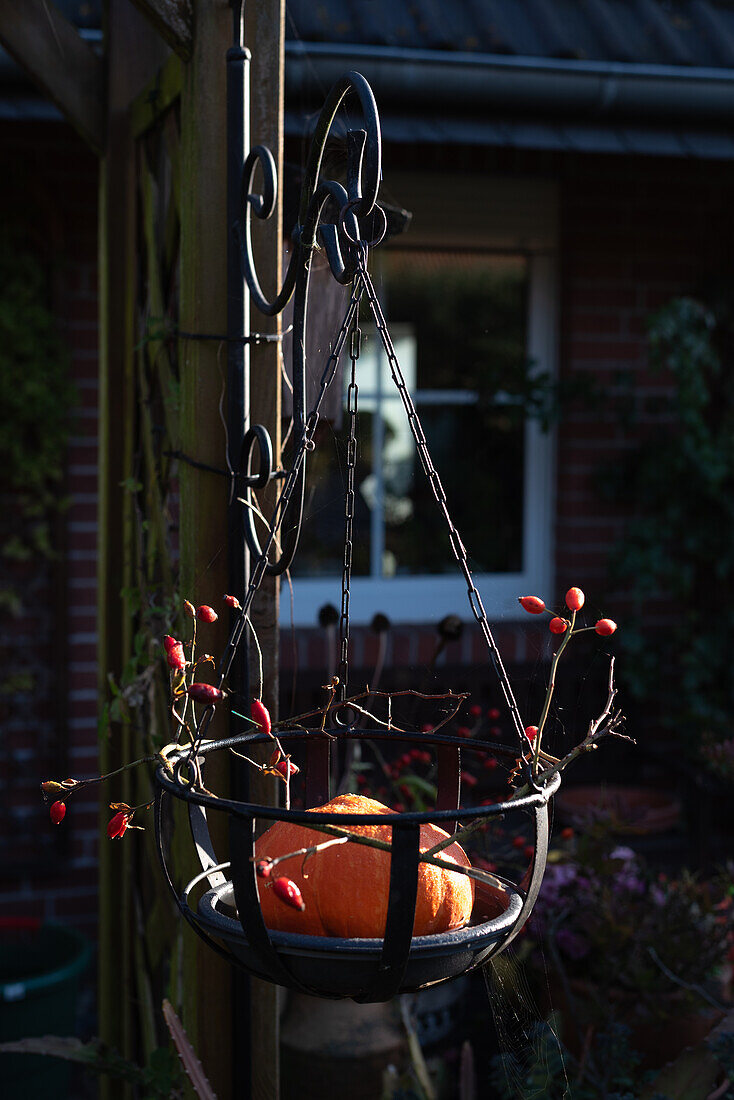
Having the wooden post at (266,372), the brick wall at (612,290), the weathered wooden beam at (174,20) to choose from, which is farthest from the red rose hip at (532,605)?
the brick wall at (612,290)

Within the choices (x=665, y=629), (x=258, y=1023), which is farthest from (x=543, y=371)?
(x=258, y=1023)

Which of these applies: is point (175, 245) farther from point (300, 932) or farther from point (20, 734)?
point (20, 734)

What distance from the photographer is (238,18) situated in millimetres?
1541

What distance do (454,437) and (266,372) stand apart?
229 cm

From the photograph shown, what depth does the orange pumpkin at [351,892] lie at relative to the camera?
1.00 metres

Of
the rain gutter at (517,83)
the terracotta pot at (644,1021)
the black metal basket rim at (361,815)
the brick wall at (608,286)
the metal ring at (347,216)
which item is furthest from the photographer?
the brick wall at (608,286)

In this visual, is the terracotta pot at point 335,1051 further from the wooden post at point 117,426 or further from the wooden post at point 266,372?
the wooden post at point 266,372

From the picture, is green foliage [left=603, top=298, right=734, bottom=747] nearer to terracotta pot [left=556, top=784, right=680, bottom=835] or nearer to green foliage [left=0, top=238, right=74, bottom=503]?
terracotta pot [left=556, top=784, right=680, bottom=835]

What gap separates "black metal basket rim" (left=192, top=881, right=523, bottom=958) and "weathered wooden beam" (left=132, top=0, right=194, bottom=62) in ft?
3.92

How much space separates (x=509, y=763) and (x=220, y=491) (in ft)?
1.98

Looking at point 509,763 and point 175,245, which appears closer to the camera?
point 509,763

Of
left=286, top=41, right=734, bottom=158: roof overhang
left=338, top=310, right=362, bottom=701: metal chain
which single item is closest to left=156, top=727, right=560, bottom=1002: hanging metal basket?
left=338, top=310, right=362, bottom=701: metal chain

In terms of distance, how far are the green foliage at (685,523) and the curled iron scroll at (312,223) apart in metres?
2.26

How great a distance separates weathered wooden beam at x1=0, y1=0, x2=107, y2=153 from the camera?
6.33ft
